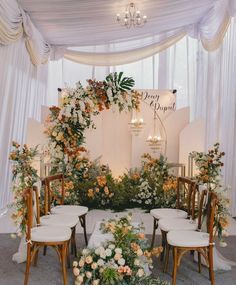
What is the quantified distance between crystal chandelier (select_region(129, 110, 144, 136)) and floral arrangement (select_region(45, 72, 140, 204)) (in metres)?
2.03

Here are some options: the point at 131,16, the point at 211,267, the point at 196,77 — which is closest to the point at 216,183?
the point at 211,267

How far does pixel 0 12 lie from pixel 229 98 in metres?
3.86

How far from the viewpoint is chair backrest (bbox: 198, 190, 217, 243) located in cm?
286

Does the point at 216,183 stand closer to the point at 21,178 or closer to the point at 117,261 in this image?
the point at 117,261

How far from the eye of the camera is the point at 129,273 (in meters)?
2.61

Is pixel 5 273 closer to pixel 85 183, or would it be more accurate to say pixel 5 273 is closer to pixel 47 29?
pixel 85 183

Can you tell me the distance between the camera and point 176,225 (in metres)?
3.26

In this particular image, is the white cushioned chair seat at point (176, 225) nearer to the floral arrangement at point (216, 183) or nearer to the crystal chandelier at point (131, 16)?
the floral arrangement at point (216, 183)

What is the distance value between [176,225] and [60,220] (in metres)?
1.16

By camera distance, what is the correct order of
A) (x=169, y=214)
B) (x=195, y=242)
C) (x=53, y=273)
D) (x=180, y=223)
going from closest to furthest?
(x=195, y=242)
(x=53, y=273)
(x=180, y=223)
(x=169, y=214)

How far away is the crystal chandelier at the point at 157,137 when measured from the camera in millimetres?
6719

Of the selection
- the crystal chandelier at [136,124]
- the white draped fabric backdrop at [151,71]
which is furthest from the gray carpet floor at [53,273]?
the crystal chandelier at [136,124]

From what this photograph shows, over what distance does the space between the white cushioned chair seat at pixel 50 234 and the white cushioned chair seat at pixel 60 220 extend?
184mm

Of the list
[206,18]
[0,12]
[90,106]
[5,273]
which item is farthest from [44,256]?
[206,18]
